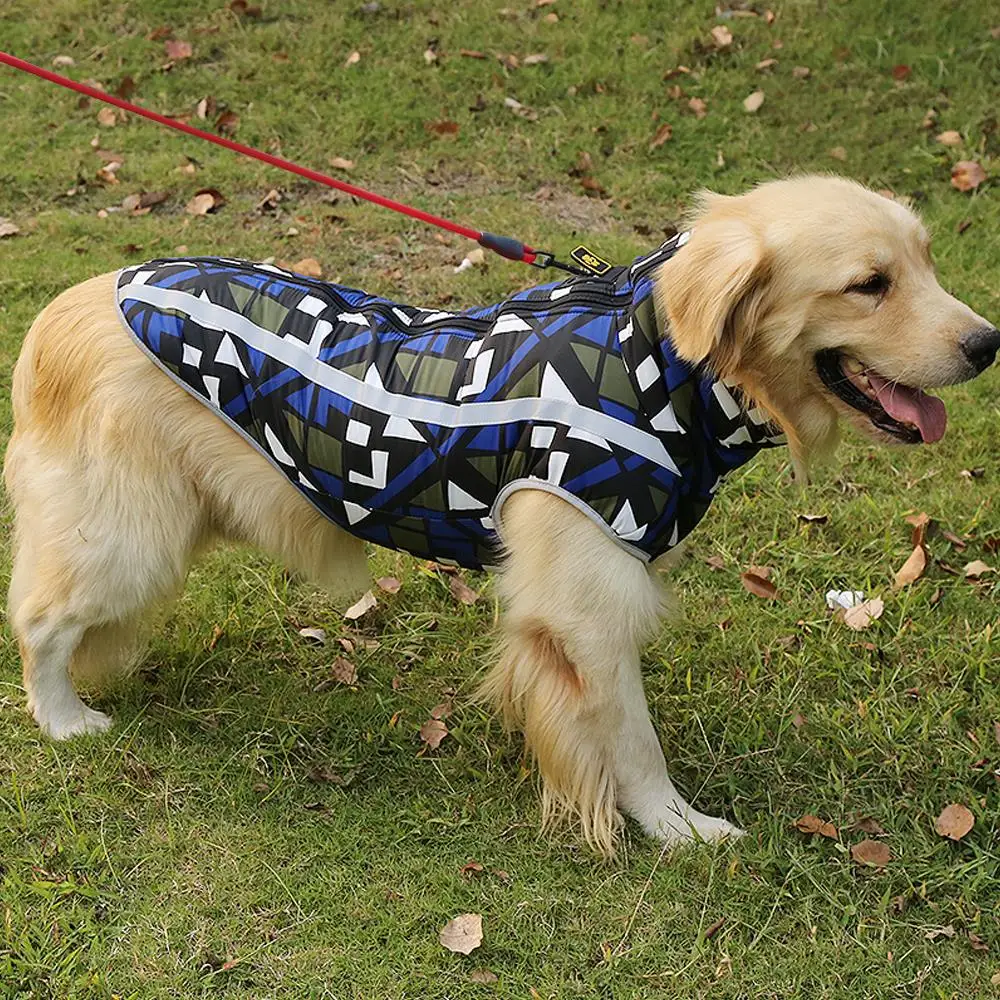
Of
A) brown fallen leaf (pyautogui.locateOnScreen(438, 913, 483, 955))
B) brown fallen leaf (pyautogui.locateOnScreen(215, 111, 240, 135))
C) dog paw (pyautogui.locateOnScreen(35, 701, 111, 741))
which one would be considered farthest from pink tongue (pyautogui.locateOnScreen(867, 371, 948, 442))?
brown fallen leaf (pyautogui.locateOnScreen(215, 111, 240, 135))

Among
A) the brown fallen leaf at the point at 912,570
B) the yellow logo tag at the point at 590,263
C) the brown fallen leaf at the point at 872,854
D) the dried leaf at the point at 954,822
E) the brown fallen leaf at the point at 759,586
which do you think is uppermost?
the yellow logo tag at the point at 590,263

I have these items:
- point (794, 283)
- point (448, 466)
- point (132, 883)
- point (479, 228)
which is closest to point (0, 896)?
point (132, 883)

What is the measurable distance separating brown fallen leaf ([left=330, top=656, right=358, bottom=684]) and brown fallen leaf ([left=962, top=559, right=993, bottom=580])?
2.25 m

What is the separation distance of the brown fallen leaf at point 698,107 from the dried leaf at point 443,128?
60.1 inches

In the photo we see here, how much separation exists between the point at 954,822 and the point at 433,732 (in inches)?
62.5

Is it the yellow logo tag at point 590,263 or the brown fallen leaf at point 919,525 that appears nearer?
the yellow logo tag at point 590,263

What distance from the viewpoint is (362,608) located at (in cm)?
418

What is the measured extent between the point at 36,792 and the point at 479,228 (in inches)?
160

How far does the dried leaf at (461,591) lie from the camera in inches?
167

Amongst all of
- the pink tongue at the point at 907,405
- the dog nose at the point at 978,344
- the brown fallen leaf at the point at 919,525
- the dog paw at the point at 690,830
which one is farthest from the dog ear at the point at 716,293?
the brown fallen leaf at the point at 919,525

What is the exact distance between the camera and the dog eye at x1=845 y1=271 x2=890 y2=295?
2711mm

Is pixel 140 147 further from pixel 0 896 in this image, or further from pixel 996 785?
pixel 996 785

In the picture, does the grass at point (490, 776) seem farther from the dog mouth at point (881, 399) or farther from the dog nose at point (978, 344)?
the dog nose at point (978, 344)

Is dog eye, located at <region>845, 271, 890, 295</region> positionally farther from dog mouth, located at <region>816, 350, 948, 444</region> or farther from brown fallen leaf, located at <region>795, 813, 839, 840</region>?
brown fallen leaf, located at <region>795, 813, 839, 840</region>
